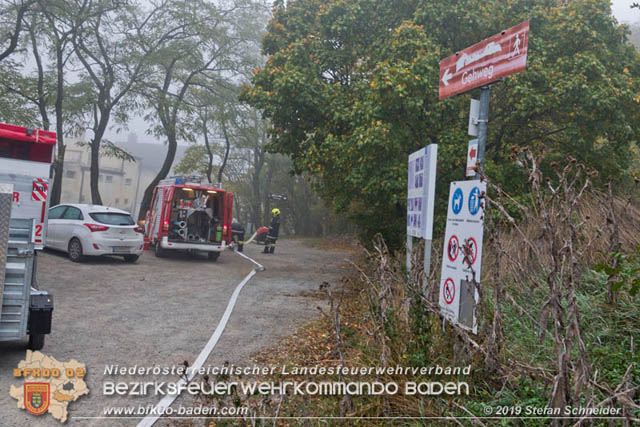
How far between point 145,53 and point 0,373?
21.3 meters

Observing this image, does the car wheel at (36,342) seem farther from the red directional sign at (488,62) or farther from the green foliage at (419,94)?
the green foliage at (419,94)

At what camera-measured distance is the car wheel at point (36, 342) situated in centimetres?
618

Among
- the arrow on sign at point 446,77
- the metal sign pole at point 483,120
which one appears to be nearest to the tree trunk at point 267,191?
the arrow on sign at point 446,77

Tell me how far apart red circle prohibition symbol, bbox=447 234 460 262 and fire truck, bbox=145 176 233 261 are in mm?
13732

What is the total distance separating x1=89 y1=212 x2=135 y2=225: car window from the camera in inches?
592

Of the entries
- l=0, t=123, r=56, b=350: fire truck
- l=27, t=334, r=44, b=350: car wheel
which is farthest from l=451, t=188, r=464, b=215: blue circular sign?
l=27, t=334, r=44, b=350: car wheel

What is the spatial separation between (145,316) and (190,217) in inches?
419

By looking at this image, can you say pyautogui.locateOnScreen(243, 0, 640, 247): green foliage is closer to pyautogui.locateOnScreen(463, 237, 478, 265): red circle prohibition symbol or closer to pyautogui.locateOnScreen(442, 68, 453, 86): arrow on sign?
pyautogui.locateOnScreen(442, 68, 453, 86): arrow on sign

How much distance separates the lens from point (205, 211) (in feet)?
62.6

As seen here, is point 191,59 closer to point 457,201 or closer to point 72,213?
point 72,213

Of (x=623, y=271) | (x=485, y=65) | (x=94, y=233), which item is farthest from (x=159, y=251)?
(x=623, y=271)

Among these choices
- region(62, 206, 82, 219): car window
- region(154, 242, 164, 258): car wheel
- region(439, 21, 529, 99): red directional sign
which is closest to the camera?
region(439, 21, 529, 99): red directional sign

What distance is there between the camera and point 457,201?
16.9 ft

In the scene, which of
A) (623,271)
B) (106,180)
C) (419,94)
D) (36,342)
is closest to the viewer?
(623,271)
